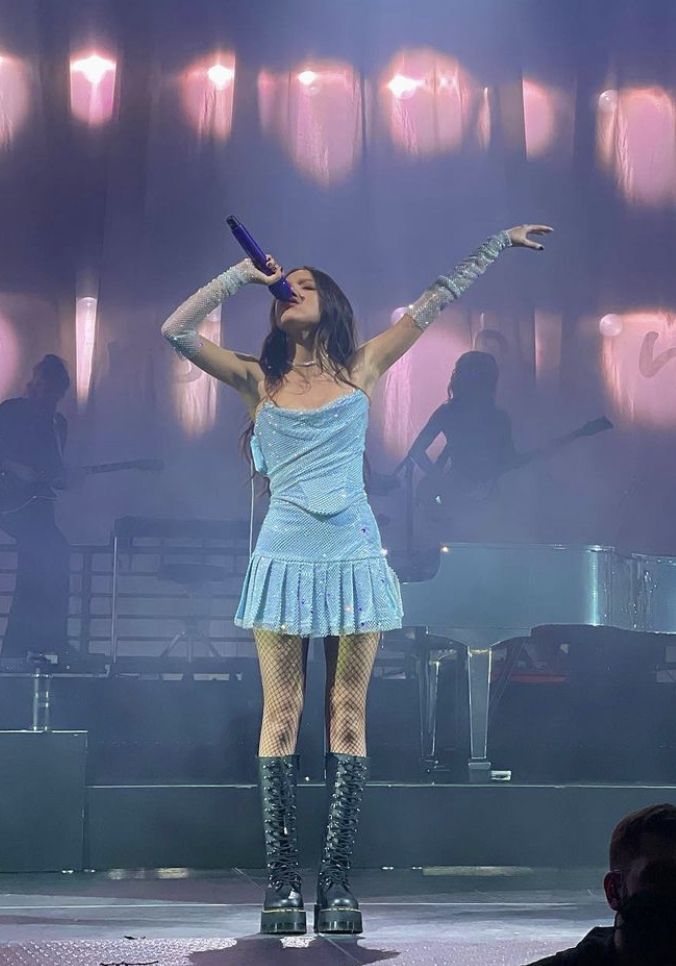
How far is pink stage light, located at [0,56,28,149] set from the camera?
6.42 metres

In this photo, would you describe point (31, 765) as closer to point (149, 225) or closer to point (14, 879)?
point (14, 879)

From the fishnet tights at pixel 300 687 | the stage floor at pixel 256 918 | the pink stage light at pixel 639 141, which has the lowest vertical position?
the stage floor at pixel 256 918

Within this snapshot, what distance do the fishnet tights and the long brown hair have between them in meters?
0.54

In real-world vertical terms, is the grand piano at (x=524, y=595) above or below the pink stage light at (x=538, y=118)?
below

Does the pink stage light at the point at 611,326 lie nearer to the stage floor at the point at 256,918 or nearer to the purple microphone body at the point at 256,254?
the stage floor at the point at 256,918

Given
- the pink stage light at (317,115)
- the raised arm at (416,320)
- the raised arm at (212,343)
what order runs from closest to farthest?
the raised arm at (212,343)
the raised arm at (416,320)
the pink stage light at (317,115)

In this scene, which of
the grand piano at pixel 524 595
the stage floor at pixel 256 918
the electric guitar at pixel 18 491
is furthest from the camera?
the electric guitar at pixel 18 491

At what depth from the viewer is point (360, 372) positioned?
3.04 metres

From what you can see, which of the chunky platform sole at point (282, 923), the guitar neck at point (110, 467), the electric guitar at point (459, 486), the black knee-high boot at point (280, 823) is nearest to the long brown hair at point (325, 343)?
the black knee-high boot at point (280, 823)

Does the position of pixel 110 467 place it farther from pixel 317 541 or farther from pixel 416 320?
pixel 317 541

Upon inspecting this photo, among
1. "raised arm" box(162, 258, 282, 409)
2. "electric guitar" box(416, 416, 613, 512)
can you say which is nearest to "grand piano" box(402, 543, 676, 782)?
"electric guitar" box(416, 416, 613, 512)

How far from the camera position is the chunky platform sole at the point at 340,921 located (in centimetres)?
271

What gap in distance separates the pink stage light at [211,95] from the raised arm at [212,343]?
3.85 metres

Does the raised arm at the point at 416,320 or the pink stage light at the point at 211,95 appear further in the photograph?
the pink stage light at the point at 211,95
